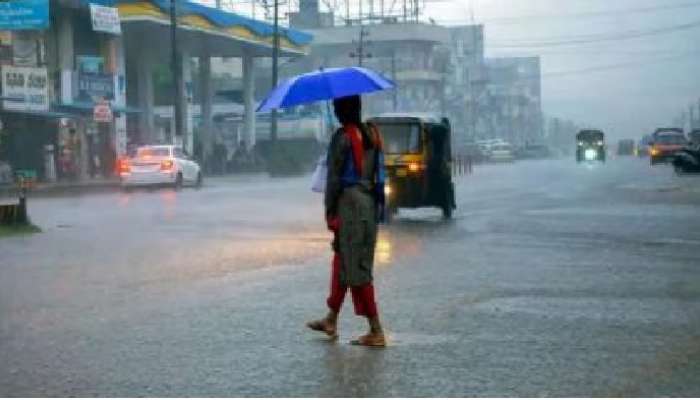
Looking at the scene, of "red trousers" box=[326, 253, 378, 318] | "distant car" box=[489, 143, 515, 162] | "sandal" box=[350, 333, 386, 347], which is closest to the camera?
"sandal" box=[350, 333, 386, 347]

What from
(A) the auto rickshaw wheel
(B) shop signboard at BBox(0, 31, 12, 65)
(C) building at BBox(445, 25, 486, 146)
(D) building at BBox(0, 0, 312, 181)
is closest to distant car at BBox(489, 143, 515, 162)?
(C) building at BBox(445, 25, 486, 146)

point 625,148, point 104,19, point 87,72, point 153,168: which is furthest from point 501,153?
point 153,168

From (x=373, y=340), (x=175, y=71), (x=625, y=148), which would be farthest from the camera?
(x=625, y=148)

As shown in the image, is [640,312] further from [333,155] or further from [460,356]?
[333,155]

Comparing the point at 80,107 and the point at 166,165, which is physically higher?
the point at 80,107

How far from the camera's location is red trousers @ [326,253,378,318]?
7430 mm

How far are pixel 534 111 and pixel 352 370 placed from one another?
174m

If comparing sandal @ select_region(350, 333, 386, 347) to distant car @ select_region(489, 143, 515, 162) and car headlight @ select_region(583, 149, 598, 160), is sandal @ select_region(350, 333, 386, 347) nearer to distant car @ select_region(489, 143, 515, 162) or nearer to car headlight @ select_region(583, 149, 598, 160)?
car headlight @ select_region(583, 149, 598, 160)

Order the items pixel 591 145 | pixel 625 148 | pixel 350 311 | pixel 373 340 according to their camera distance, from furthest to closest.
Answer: pixel 625 148
pixel 591 145
pixel 350 311
pixel 373 340

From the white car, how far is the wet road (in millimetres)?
15480

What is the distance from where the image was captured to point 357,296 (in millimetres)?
7496

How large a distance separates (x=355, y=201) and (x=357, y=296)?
72 cm

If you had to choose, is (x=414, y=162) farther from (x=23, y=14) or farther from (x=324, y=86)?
(x=23, y=14)

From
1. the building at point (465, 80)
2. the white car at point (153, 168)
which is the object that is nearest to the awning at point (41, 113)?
the white car at point (153, 168)
